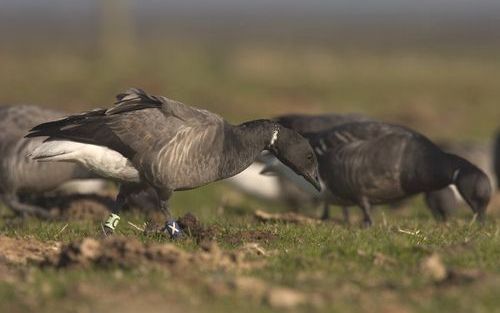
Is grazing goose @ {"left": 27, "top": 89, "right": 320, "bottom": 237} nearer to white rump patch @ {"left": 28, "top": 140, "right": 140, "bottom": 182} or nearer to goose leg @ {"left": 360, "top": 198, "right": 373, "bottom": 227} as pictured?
white rump patch @ {"left": 28, "top": 140, "right": 140, "bottom": 182}

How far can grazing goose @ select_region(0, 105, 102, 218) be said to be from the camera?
12984 mm

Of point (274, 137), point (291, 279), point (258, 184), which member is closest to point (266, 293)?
point (291, 279)

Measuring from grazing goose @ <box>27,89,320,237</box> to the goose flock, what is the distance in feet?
0.03

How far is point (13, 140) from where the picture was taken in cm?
1301

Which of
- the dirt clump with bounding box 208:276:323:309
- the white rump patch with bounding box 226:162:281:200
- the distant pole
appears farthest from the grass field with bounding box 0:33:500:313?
the distant pole

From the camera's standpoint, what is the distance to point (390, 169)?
12.9m

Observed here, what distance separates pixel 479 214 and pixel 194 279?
23.2 feet

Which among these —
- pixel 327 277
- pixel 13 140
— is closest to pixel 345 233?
pixel 327 277

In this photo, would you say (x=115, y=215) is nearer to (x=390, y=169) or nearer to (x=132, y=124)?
(x=132, y=124)

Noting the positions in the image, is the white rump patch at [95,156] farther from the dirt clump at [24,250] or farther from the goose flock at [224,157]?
the dirt clump at [24,250]

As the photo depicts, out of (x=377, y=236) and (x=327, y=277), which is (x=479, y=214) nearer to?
(x=377, y=236)

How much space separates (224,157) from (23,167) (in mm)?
4219

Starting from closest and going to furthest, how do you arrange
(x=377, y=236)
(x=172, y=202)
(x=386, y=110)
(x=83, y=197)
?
(x=377, y=236), (x=83, y=197), (x=172, y=202), (x=386, y=110)

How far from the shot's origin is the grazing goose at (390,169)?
508 inches
